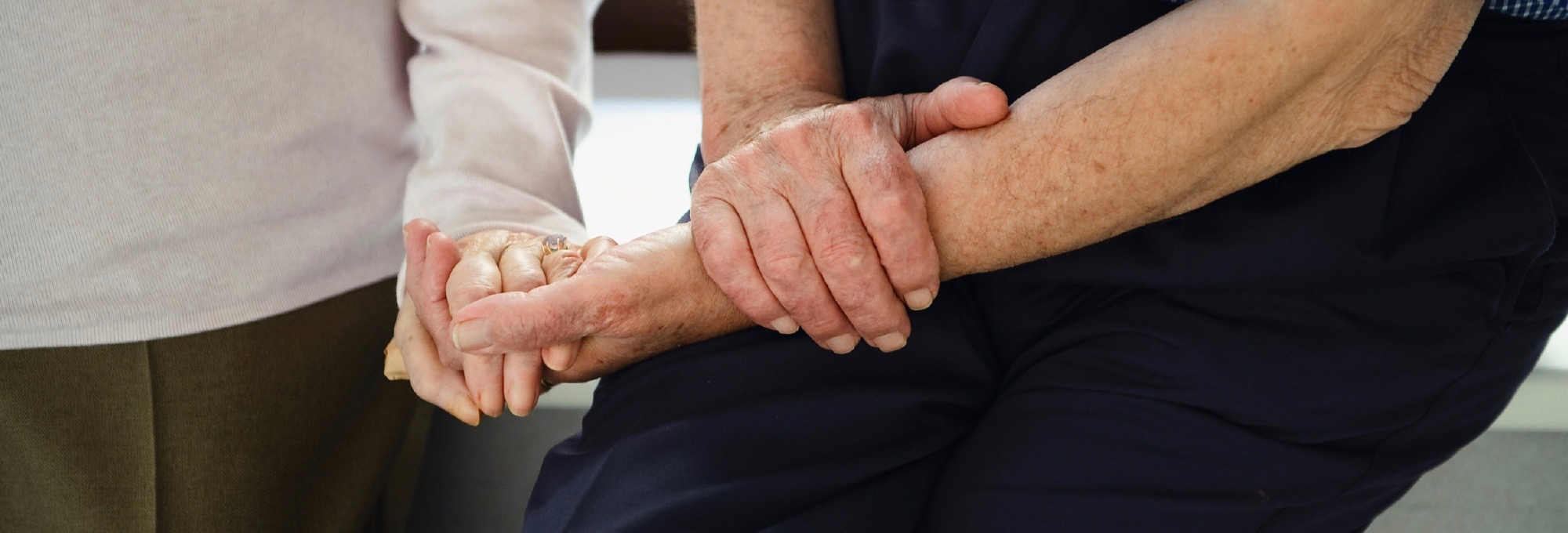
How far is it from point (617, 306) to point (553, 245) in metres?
0.23

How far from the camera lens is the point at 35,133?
35.1 inches

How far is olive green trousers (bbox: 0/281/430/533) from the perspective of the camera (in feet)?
3.14

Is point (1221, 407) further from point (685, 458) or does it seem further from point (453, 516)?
point (453, 516)

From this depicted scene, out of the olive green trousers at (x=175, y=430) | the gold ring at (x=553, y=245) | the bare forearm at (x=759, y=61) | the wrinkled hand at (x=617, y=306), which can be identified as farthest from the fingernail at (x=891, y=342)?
the olive green trousers at (x=175, y=430)

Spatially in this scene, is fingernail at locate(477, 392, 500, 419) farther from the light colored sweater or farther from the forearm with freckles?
the forearm with freckles

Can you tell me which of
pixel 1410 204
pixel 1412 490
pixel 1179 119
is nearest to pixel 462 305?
pixel 1179 119

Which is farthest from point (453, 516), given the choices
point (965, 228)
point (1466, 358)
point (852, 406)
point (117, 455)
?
point (1466, 358)

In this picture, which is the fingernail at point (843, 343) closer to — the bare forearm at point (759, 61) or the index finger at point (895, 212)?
the index finger at point (895, 212)

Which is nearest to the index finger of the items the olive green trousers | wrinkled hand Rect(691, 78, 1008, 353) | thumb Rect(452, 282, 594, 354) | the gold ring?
wrinkled hand Rect(691, 78, 1008, 353)

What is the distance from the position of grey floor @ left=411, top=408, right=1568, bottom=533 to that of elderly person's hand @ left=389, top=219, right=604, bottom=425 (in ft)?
1.27

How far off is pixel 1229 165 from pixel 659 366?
18.4 inches

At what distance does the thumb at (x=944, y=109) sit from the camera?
741 millimetres

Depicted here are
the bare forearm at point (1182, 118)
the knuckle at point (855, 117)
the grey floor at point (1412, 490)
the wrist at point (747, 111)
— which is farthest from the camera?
the grey floor at point (1412, 490)

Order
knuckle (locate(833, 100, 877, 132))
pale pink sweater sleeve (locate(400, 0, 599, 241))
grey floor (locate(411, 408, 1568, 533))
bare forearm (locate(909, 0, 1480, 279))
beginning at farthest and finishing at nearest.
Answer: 1. grey floor (locate(411, 408, 1568, 533))
2. pale pink sweater sleeve (locate(400, 0, 599, 241))
3. knuckle (locate(833, 100, 877, 132))
4. bare forearm (locate(909, 0, 1480, 279))
